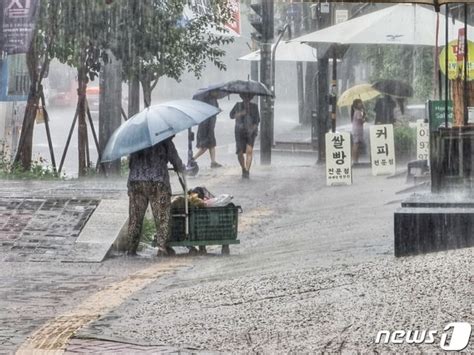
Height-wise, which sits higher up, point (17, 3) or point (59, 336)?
point (17, 3)

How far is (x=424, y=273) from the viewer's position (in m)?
10.4

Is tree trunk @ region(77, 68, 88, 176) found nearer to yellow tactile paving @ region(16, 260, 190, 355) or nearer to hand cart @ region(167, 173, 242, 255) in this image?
hand cart @ region(167, 173, 242, 255)

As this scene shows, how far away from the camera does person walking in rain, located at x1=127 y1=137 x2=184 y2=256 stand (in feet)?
49.0

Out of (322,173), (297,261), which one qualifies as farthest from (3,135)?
(297,261)

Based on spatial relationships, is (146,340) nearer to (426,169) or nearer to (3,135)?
(426,169)

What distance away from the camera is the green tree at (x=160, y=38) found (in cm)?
2131

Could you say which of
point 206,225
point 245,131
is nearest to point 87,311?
point 206,225

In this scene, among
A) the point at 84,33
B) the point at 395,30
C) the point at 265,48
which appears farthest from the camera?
the point at 265,48

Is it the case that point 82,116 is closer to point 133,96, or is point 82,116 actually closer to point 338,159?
point 133,96

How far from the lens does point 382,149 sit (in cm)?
2425

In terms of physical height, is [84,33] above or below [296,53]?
above

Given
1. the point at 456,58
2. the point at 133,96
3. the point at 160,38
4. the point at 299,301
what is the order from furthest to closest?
the point at 133,96, the point at 160,38, the point at 456,58, the point at 299,301

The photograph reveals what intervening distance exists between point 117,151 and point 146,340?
566 cm

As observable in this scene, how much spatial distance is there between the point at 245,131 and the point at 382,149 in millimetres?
2716
